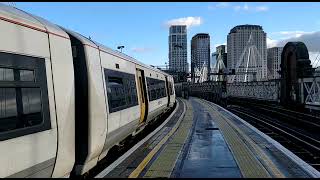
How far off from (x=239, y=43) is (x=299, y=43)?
105m

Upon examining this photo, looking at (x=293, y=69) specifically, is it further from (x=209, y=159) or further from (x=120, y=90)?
(x=209, y=159)

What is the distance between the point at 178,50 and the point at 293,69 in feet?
405

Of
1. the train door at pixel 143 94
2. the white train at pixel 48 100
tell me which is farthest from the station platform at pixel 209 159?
the train door at pixel 143 94

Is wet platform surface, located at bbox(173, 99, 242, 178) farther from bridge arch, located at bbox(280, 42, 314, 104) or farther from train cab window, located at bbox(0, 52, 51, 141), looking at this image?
bridge arch, located at bbox(280, 42, 314, 104)

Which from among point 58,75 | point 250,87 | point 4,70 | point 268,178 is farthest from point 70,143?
point 250,87

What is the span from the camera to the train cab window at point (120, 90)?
11130 millimetres

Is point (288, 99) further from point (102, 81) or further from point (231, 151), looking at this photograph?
point (102, 81)

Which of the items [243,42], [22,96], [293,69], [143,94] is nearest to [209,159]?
[22,96]

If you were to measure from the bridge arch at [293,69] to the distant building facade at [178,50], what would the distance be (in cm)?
9814

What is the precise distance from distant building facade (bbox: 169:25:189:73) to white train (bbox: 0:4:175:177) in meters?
132

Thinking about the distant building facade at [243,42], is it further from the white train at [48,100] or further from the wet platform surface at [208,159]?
the white train at [48,100]

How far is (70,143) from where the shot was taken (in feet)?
26.2

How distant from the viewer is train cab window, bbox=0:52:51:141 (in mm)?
6000

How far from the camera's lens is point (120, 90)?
12.5 m
